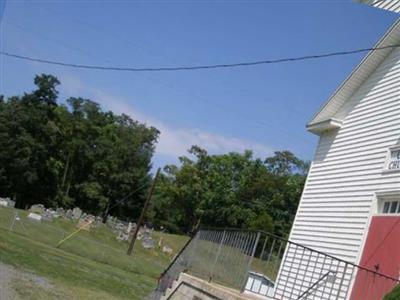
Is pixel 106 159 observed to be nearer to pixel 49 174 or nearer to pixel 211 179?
pixel 49 174

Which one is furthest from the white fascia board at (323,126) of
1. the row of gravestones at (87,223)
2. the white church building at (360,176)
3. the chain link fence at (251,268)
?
the row of gravestones at (87,223)

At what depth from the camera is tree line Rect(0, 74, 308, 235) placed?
255 ft

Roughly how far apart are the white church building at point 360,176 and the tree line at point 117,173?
59.5 meters

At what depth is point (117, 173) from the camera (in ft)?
286

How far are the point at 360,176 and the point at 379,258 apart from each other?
242cm

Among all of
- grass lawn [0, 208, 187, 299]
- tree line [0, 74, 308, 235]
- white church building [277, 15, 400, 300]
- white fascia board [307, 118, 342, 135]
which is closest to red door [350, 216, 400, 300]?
white church building [277, 15, 400, 300]

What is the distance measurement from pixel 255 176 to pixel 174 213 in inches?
534

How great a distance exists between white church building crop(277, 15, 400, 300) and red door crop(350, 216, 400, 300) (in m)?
0.02

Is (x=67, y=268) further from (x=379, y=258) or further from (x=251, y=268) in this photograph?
(x=379, y=258)

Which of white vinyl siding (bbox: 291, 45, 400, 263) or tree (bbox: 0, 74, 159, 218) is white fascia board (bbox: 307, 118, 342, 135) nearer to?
white vinyl siding (bbox: 291, 45, 400, 263)

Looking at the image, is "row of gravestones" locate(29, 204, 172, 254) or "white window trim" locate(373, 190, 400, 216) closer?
"white window trim" locate(373, 190, 400, 216)

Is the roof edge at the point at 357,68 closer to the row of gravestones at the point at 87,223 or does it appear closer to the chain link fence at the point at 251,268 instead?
the chain link fence at the point at 251,268

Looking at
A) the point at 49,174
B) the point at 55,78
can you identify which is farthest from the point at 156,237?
the point at 55,78

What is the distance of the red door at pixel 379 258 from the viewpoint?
457 inches
